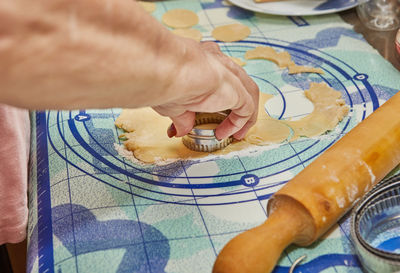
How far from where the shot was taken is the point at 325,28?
1255 millimetres

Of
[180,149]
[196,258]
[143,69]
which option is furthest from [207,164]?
[143,69]

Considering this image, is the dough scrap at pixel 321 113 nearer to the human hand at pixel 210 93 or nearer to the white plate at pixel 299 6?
the human hand at pixel 210 93

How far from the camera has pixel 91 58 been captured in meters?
0.55

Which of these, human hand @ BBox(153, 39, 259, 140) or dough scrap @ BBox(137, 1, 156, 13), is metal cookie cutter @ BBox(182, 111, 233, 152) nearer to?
human hand @ BBox(153, 39, 259, 140)

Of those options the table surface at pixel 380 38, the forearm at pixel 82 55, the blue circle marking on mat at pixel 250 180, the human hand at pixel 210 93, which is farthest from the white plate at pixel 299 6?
the forearm at pixel 82 55

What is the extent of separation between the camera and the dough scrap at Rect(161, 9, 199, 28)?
1.32 meters

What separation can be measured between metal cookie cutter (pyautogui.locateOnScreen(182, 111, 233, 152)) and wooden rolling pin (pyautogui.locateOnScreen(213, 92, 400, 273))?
199 mm

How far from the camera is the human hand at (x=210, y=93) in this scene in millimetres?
682

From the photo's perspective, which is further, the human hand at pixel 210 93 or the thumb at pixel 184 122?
the thumb at pixel 184 122

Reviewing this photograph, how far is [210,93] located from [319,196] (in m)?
0.20

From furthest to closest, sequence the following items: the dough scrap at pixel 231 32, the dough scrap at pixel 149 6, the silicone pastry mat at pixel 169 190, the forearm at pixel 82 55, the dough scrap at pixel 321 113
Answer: the dough scrap at pixel 149 6, the dough scrap at pixel 231 32, the dough scrap at pixel 321 113, the silicone pastry mat at pixel 169 190, the forearm at pixel 82 55

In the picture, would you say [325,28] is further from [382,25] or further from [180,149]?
[180,149]

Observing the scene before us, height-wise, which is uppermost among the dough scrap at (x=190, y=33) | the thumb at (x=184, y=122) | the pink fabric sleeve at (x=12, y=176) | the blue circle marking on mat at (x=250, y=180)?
the thumb at (x=184, y=122)

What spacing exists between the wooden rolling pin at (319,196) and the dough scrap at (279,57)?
1.07 feet
